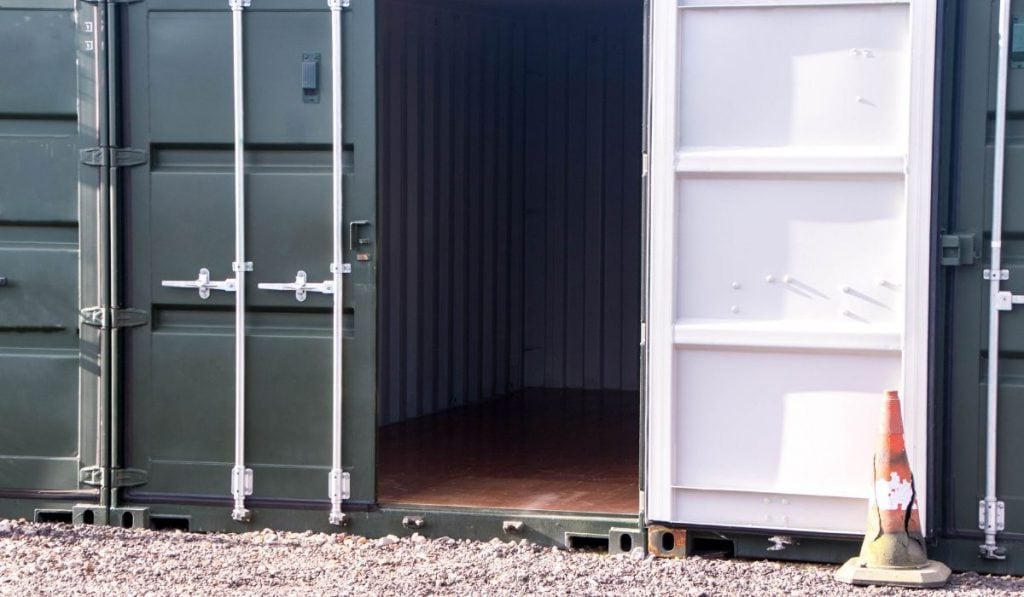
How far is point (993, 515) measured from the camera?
18.8ft

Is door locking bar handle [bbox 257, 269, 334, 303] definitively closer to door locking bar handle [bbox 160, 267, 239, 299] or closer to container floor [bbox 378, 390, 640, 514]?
door locking bar handle [bbox 160, 267, 239, 299]

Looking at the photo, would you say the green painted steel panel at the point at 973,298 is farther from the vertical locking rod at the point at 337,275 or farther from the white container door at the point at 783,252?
the vertical locking rod at the point at 337,275

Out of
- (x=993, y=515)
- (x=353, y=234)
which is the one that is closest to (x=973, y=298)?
(x=993, y=515)

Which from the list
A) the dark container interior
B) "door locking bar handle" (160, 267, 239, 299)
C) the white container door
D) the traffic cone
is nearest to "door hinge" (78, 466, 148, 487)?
"door locking bar handle" (160, 267, 239, 299)

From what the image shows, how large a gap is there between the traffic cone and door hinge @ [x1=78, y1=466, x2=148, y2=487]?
3.34m

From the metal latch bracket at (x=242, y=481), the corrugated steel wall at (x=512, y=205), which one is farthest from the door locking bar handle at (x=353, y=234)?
the corrugated steel wall at (x=512, y=205)

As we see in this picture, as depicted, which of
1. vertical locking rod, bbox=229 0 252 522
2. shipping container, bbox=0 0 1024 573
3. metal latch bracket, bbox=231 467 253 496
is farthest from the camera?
metal latch bracket, bbox=231 467 253 496

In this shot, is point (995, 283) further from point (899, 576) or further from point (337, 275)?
point (337, 275)

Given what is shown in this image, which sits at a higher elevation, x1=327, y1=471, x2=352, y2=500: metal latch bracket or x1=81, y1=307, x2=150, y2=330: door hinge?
x1=81, y1=307, x2=150, y2=330: door hinge

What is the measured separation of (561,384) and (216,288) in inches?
230

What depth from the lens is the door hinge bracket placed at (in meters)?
5.73

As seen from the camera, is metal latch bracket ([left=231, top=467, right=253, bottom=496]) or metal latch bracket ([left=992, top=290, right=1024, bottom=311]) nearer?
metal latch bracket ([left=992, top=290, right=1024, bottom=311])

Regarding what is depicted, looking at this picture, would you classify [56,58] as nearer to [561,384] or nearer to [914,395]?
[914,395]

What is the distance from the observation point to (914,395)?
18.6 feet
